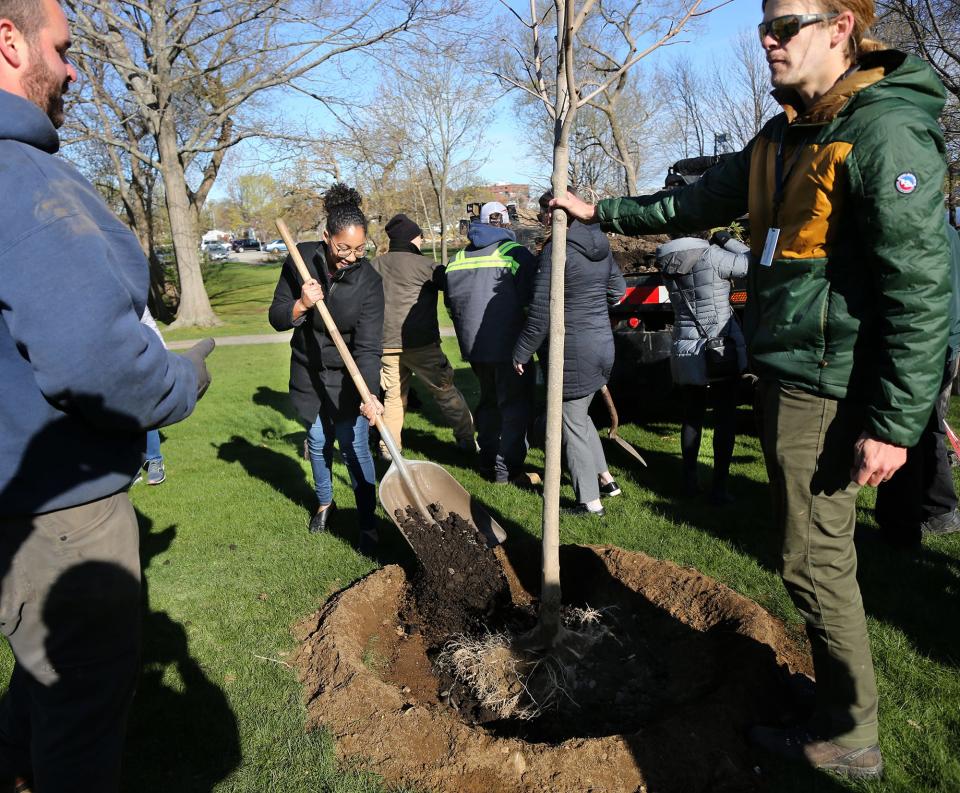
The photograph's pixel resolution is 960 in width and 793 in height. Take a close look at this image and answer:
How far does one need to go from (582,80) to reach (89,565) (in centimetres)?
232

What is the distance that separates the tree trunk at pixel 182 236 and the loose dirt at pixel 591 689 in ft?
56.0

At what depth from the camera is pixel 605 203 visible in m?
2.79

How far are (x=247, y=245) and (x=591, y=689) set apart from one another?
87310 mm

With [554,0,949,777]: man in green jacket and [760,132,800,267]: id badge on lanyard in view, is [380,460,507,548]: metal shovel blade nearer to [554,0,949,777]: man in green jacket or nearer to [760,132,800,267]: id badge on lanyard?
[554,0,949,777]: man in green jacket

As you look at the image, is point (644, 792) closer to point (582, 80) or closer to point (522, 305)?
point (582, 80)

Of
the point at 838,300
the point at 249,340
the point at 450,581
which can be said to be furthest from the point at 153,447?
the point at 249,340

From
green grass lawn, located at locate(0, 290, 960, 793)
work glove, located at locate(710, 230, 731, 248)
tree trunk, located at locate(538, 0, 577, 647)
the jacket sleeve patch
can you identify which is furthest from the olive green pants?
work glove, located at locate(710, 230, 731, 248)

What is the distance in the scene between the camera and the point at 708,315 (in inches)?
187

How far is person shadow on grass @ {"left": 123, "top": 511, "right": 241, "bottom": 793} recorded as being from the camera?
2656mm

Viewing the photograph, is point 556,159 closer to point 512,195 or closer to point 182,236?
point 182,236

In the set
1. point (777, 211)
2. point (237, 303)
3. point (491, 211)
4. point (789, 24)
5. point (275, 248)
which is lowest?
point (275, 248)

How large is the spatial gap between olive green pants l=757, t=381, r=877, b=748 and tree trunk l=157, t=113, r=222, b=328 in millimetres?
18570

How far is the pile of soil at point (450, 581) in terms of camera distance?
3.53 meters

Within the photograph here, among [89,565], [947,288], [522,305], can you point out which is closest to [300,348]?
[522,305]
